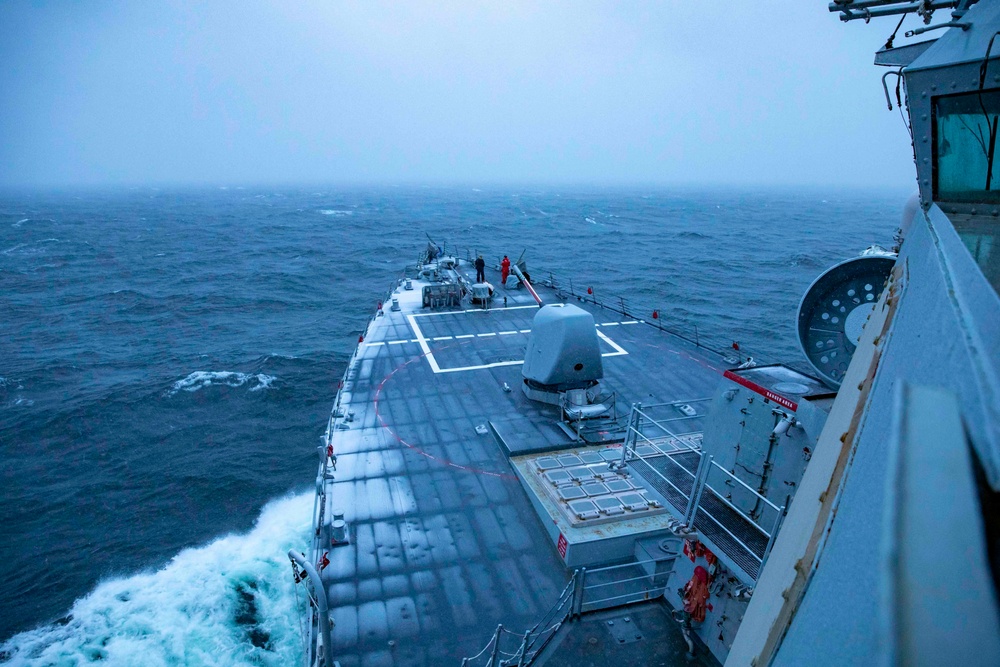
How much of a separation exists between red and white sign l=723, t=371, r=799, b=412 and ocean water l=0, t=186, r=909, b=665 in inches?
423

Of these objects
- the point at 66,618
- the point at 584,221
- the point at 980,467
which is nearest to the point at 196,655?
the point at 66,618

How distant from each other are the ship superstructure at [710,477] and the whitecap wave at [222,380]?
8.69 m

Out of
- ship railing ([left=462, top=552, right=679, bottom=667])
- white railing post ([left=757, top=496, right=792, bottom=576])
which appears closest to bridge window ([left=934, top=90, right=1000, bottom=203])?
white railing post ([left=757, top=496, right=792, bottom=576])

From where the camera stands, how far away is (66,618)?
1506 centimetres

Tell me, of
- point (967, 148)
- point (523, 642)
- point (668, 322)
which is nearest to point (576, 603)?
point (523, 642)

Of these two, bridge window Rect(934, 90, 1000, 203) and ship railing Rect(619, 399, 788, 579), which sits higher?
bridge window Rect(934, 90, 1000, 203)

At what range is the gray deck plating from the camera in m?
9.52

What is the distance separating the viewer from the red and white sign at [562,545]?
1064 centimetres

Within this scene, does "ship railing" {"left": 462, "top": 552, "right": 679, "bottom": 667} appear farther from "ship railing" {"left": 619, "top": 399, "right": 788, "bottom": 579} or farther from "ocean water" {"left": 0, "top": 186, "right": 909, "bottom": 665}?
"ocean water" {"left": 0, "top": 186, "right": 909, "bottom": 665}

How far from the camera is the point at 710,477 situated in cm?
839

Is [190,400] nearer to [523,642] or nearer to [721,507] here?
[523,642]

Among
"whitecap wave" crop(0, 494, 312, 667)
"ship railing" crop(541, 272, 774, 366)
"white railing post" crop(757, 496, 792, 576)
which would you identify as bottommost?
"whitecap wave" crop(0, 494, 312, 667)

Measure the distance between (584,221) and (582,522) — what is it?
329 feet

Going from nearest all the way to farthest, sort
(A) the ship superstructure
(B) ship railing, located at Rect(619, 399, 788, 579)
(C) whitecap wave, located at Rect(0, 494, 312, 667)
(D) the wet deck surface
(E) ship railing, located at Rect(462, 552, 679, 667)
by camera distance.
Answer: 1. (A) the ship superstructure
2. (B) ship railing, located at Rect(619, 399, 788, 579)
3. (D) the wet deck surface
4. (E) ship railing, located at Rect(462, 552, 679, 667)
5. (C) whitecap wave, located at Rect(0, 494, 312, 667)
